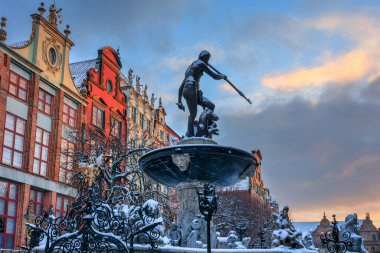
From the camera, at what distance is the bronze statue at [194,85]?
1321cm

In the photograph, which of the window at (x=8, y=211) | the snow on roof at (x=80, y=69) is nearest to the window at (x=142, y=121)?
the snow on roof at (x=80, y=69)

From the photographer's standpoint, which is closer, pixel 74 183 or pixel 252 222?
pixel 74 183

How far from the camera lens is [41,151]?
3009cm

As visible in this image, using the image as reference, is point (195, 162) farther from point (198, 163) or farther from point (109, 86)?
point (109, 86)

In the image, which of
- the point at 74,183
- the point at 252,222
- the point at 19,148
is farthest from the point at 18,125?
the point at 252,222

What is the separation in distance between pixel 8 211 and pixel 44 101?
8071 millimetres

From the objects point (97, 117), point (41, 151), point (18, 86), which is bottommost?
point (41, 151)

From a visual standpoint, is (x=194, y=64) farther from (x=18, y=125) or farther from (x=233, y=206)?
(x=233, y=206)

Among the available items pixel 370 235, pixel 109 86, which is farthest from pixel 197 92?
pixel 370 235

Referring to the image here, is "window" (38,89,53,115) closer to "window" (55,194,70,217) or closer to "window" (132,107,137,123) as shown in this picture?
"window" (55,194,70,217)

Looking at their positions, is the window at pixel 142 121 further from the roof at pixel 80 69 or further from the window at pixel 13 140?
the window at pixel 13 140

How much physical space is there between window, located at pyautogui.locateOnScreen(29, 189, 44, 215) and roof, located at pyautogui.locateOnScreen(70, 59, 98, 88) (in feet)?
34.6

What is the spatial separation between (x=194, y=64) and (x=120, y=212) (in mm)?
5063

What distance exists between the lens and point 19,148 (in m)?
28.2
